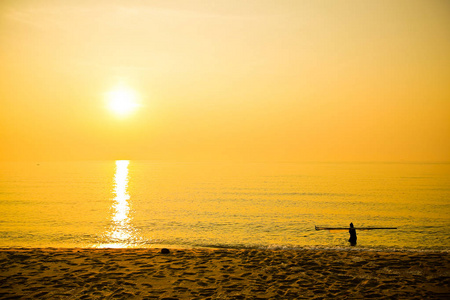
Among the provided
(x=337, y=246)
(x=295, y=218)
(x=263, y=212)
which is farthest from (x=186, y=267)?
(x=263, y=212)

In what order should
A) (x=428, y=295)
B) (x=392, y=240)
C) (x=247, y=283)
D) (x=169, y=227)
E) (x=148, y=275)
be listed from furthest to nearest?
(x=169, y=227), (x=392, y=240), (x=148, y=275), (x=247, y=283), (x=428, y=295)

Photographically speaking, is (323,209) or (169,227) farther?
(323,209)

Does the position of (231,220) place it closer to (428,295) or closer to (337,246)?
(337,246)

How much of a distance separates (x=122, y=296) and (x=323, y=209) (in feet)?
110

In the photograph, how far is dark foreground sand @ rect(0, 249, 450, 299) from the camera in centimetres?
1070

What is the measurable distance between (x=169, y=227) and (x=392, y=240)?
60.5ft

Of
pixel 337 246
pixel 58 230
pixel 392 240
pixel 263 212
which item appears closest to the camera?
pixel 337 246

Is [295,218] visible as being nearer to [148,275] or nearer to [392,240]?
[392,240]

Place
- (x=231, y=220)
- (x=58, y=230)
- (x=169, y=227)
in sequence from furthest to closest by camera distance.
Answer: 1. (x=231, y=220)
2. (x=169, y=227)
3. (x=58, y=230)

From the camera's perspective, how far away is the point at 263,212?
36.4 m

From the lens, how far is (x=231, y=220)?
102 ft

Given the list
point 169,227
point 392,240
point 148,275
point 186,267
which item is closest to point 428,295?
point 186,267

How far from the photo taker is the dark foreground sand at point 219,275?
1070 cm

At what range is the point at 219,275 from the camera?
41.7 ft
